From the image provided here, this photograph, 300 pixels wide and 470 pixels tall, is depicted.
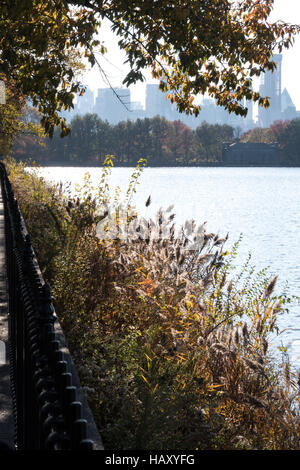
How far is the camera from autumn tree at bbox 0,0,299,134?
8.13m

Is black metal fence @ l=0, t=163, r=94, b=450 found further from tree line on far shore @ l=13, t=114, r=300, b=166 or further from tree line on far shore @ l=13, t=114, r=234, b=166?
tree line on far shore @ l=13, t=114, r=300, b=166

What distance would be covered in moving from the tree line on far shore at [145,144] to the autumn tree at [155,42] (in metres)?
140

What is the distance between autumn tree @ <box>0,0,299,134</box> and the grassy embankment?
8.06 ft

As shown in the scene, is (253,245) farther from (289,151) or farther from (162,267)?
(289,151)

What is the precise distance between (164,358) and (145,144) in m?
161

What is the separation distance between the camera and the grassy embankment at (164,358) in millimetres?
4332

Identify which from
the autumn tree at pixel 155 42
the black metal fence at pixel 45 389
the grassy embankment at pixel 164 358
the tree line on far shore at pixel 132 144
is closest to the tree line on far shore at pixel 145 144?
the tree line on far shore at pixel 132 144

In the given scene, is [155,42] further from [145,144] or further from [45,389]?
[145,144]

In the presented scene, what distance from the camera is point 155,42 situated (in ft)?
28.9

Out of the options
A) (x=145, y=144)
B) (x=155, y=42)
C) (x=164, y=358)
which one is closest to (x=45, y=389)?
(x=164, y=358)

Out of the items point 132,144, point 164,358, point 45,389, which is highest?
point 132,144

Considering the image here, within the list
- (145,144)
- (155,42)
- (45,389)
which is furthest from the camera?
(145,144)

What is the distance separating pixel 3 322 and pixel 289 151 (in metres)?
171
